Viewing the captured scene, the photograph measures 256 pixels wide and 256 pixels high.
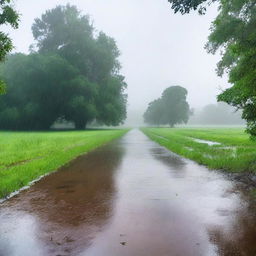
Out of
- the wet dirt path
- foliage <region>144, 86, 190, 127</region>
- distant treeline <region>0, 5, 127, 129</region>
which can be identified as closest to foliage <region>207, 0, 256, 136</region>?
the wet dirt path

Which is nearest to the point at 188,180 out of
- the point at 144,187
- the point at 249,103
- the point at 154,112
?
the point at 144,187

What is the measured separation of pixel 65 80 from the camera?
60688 millimetres

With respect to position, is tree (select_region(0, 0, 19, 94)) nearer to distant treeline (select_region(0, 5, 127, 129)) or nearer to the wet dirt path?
the wet dirt path

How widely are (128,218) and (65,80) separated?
5739 centimetres

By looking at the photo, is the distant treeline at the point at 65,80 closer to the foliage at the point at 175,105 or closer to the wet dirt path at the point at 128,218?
the foliage at the point at 175,105

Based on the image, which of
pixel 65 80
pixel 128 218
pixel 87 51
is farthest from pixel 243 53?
pixel 87 51

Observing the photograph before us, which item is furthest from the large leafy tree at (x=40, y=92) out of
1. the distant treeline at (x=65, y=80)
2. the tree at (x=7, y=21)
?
the tree at (x=7, y=21)

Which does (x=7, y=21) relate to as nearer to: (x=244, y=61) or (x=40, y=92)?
(x=244, y=61)

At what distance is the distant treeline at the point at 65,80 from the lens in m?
59.5

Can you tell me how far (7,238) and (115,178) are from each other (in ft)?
17.7

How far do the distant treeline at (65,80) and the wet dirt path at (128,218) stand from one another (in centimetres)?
4994

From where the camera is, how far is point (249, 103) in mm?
10141

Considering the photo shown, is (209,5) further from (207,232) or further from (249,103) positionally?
(207,232)

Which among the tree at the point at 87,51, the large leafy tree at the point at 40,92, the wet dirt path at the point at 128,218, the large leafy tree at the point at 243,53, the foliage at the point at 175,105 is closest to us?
the wet dirt path at the point at 128,218
